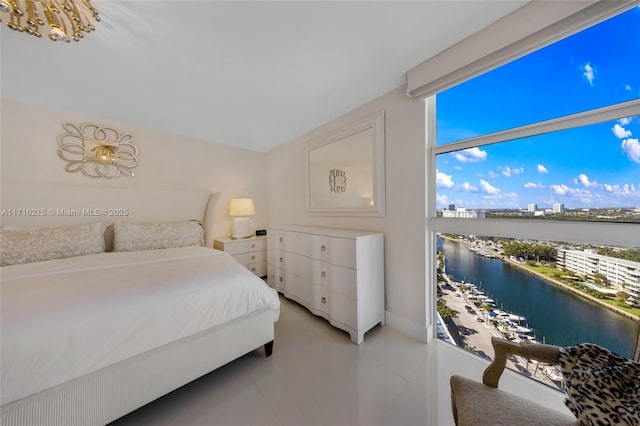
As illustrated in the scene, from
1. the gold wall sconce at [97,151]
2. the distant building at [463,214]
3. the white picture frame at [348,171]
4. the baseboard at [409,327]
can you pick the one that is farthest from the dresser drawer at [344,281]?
the gold wall sconce at [97,151]

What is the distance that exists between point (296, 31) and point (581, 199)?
2022 millimetres

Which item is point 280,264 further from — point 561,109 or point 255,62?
point 561,109

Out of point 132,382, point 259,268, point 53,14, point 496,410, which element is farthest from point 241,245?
point 496,410

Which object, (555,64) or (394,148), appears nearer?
(555,64)

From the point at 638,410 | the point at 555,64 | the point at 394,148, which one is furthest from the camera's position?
the point at 394,148

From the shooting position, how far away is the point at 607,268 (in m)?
1.17

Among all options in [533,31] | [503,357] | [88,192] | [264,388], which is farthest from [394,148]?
[88,192]

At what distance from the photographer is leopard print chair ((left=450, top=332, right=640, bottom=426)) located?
0.64 meters

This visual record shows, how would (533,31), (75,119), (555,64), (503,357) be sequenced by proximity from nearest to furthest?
1. (503,357)
2. (533,31)
3. (555,64)
4. (75,119)

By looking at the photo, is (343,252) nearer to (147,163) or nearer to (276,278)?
(276,278)

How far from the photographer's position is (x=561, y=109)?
4.06 ft

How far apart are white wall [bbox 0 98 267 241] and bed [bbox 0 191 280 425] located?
27.1 inches

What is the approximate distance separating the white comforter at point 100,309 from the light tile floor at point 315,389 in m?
0.39

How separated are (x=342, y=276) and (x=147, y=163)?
113 inches
